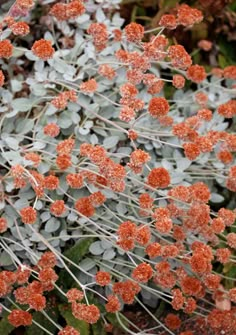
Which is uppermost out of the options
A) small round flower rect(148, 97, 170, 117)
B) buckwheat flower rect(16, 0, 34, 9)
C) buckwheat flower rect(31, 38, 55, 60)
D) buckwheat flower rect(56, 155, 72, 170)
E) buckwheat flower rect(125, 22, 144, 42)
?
buckwheat flower rect(16, 0, 34, 9)

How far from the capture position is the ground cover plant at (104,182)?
2104mm

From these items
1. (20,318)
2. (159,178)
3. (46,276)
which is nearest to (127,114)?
(159,178)

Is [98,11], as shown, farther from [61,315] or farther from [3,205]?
[61,315]

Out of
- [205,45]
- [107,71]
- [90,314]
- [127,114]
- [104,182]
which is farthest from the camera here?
[205,45]

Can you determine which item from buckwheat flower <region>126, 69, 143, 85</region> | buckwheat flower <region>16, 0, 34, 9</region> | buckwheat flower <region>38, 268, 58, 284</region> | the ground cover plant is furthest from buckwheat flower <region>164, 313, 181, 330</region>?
buckwheat flower <region>16, 0, 34, 9</region>

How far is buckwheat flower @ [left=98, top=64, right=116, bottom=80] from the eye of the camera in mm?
2467

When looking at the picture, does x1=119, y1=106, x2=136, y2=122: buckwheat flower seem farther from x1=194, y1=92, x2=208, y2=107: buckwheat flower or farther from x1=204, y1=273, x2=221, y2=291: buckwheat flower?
x1=194, y1=92, x2=208, y2=107: buckwheat flower

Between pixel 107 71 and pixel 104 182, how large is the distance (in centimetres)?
45

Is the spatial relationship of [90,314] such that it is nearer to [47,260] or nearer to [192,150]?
[47,260]

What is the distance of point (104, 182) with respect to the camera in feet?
7.29

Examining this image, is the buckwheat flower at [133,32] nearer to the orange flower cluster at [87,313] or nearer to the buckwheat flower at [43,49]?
the buckwheat flower at [43,49]

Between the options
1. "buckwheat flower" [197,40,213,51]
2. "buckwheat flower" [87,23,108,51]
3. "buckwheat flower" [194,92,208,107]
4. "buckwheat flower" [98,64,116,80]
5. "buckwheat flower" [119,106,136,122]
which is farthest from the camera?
"buckwheat flower" [197,40,213,51]

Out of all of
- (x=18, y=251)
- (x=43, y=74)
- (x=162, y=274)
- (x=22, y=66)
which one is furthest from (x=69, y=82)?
(x=162, y=274)

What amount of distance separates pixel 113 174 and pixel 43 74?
72 cm
